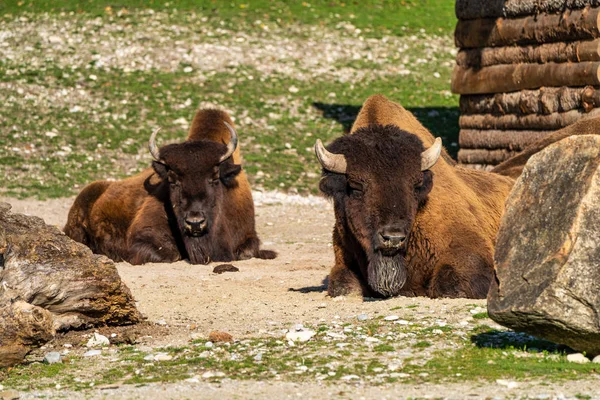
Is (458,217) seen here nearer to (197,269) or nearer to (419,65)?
(197,269)

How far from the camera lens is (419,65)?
28.2 metres

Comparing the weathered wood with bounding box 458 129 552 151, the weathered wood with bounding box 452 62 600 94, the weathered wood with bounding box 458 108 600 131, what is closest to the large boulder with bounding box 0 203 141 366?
the weathered wood with bounding box 458 108 600 131

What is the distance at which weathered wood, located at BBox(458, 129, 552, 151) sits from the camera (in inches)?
674

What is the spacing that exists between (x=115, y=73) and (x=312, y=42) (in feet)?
18.0

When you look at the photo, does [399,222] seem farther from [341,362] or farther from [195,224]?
[195,224]

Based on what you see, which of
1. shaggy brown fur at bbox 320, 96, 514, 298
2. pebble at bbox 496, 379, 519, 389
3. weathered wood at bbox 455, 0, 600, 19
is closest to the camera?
pebble at bbox 496, 379, 519, 389

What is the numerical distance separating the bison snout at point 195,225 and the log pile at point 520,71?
18.9 feet

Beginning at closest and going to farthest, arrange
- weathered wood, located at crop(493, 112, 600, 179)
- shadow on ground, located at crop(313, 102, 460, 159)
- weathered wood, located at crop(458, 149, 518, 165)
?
weathered wood, located at crop(493, 112, 600, 179) → weathered wood, located at crop(458, 149, 518, 165) → shadow on ground, located at crop(313, 102, 460, 159)

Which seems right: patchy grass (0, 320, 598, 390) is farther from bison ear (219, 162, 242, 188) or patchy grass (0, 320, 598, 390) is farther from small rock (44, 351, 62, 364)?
bison ear (219, 162, 242, 188)

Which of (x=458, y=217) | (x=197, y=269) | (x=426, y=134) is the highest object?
(x=426, y=134)

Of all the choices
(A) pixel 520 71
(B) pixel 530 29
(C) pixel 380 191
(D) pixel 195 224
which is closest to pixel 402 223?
(C) pixel 380 191

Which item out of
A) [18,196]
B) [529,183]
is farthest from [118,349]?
[18,196]

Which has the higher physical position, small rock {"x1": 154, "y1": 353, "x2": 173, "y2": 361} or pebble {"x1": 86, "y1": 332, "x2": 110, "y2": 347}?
small rock {"x1": 154, "y1": 353, "x2": 173, "y2": 361}

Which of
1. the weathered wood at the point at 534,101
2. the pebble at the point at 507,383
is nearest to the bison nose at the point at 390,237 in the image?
the pebble at the point at 507,383
